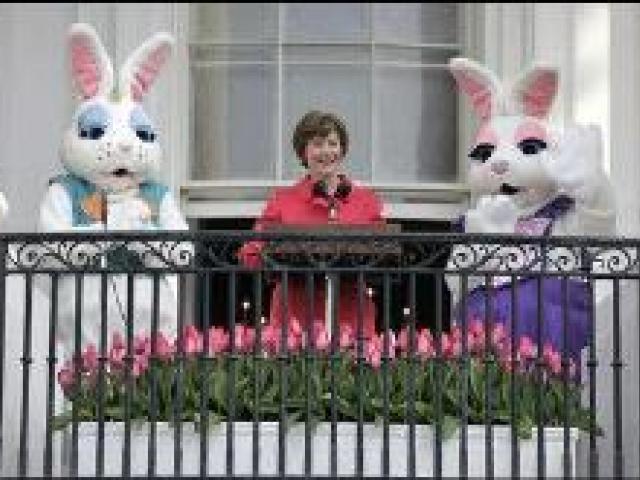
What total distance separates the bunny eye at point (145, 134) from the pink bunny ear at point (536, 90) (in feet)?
5.32

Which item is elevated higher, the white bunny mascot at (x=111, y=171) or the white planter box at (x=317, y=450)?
the white bunny mascot at (x=111, y=171)

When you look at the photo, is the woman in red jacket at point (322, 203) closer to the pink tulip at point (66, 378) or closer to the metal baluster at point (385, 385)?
the pink tulip at point (66, 378)

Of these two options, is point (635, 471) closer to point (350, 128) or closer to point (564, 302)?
point (564, 302)

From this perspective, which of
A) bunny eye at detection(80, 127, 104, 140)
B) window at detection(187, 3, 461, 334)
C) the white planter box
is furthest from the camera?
window at detection(187, 3, 461, 334)

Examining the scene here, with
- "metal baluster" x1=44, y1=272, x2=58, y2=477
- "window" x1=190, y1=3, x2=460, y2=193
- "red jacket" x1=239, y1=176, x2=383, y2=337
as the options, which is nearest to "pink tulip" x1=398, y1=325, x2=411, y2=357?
"red jacket" x1=239, y1=176, x2=383, y2=337

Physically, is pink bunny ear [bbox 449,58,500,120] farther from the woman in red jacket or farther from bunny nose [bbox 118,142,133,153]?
bunny nose [bbox 118,142,133,153]

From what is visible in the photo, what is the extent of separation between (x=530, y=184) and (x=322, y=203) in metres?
0.94

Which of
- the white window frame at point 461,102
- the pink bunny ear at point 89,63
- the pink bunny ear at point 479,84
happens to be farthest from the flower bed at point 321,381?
the white window frame at point 461,102

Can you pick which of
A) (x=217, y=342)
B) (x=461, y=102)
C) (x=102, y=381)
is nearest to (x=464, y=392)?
(x=217, y=342)

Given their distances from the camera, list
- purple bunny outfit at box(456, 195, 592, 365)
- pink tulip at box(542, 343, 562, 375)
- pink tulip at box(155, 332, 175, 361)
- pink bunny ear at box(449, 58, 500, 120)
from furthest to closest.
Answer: pink bunny ear at box(449, 58, 500, 120) → purple bunny outfit at box(456, 195, 592, 365) → pink tulip at box(542, 343, 562, 375) → pink tulip at box(155, 332, 175, 361)

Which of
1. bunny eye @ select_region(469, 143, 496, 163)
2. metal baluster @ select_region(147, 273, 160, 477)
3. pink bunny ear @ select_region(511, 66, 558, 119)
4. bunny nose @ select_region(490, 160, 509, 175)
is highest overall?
pink bunny ear @ select_region(511, 66, 558, 119)

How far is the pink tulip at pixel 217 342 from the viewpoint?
315 inches

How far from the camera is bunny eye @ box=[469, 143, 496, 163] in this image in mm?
9469

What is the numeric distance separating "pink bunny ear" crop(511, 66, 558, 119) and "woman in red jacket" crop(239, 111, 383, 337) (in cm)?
89
